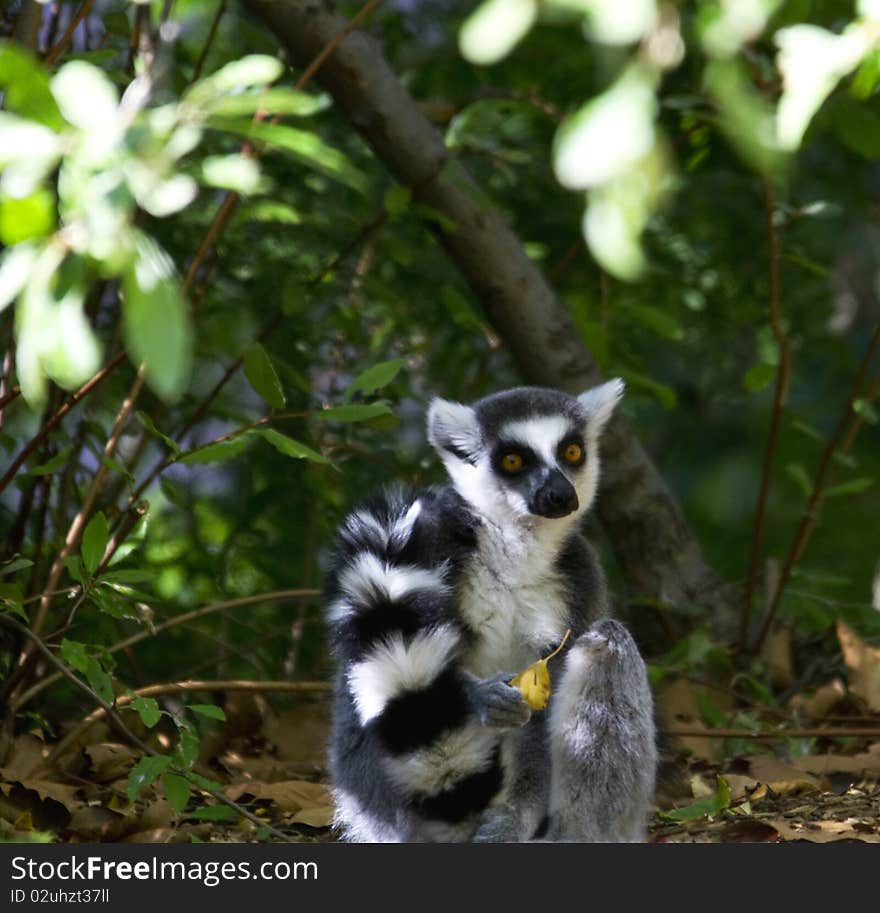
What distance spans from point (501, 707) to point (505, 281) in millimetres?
2213

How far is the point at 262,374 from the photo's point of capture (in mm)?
3188

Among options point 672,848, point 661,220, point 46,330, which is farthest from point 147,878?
point 661,220

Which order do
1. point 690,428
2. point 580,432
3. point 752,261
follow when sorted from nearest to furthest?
point 580,432 → point 752,261 → point 690,428

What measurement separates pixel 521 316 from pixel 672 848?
96.7 inches

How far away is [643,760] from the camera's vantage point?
3.22 m

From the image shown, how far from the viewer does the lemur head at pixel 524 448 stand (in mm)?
3607

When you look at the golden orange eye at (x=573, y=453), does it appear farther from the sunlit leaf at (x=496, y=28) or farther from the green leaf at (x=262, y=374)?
the sunlit leaf at (x=496, y=28)

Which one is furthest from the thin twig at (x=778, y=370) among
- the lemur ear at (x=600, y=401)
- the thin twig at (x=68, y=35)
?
the thin twig at (x=68, y=35)

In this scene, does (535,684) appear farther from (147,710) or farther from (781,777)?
(781,777)

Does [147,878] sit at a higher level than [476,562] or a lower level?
lower

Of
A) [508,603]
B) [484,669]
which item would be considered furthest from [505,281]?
[484,669]

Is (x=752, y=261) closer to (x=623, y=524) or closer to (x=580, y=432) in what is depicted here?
(x=623, y=524)

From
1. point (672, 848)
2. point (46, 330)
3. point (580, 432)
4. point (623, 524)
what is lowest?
point (672, 848)

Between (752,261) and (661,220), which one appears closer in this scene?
(661,220)
